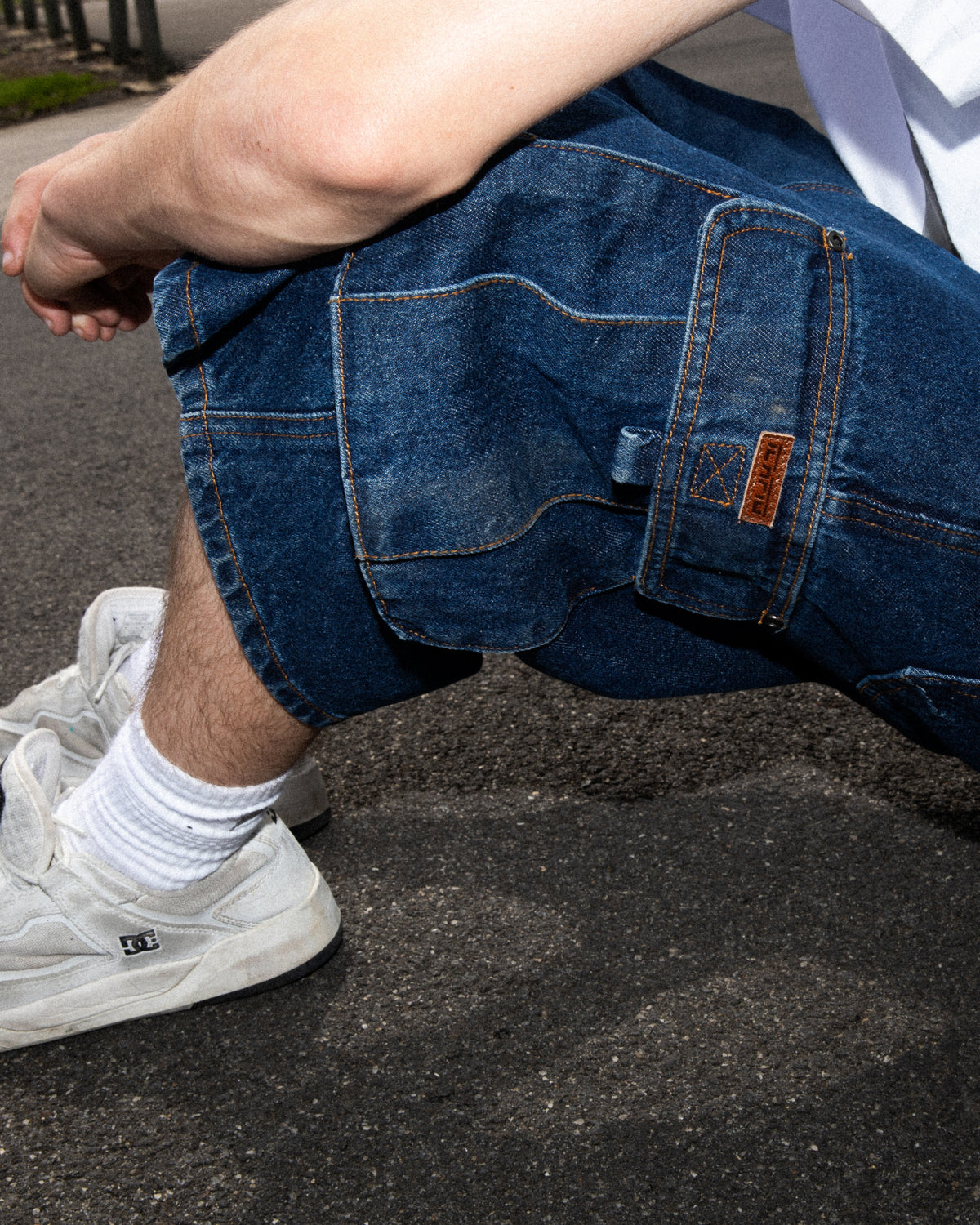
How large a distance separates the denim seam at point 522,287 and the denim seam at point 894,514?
0.60ft

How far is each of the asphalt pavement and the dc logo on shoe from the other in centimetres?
10

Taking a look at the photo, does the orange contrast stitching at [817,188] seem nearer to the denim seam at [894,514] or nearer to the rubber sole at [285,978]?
the denim seam at [894,514]

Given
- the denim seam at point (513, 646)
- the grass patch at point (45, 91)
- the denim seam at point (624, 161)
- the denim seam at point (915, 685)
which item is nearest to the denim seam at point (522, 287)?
the denim seam at point (624, 161)

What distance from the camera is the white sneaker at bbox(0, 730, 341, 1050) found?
1253 mm

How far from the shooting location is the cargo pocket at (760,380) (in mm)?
858

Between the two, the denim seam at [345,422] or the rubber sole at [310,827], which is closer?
the denim seam at [345,422]

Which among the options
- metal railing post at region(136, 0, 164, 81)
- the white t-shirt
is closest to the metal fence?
metal railing post at region(136, 0, 164, 81)

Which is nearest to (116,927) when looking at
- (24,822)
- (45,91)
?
(24,822)

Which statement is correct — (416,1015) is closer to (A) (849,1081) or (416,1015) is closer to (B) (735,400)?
(A) (849,1081)

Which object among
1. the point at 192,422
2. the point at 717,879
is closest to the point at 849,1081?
the point at 717,879

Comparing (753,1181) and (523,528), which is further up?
(523,528)

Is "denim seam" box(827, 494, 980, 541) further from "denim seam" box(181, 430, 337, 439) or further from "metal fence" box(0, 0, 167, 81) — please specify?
"metal fence" box(0, 0, 167, 81)

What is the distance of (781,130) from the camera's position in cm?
123

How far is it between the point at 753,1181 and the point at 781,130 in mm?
1082
